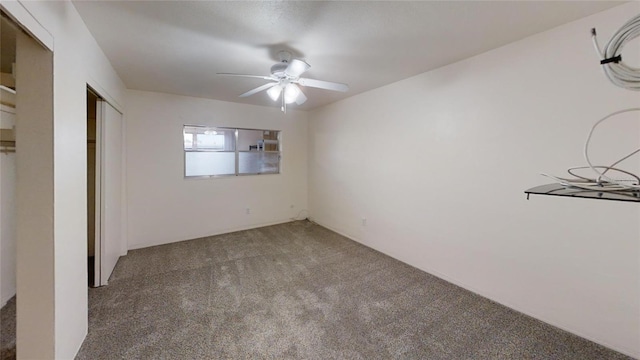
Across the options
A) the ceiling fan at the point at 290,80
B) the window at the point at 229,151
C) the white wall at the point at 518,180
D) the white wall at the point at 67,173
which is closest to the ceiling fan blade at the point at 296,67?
the ceiling fan at the point at 290,80

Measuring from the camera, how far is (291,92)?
2605 millimetres

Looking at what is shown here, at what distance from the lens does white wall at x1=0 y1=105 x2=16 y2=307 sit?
2.20 meters

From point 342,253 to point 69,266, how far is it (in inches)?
114

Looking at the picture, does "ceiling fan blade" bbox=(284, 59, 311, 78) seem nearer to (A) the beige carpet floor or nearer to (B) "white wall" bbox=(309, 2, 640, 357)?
(B) "white wall" bbox=(309, 2, 640, 357)

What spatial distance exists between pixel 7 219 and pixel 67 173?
4.90 ft

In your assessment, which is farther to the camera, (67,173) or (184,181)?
(184,181)

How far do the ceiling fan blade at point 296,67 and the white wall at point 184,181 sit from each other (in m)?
2.56

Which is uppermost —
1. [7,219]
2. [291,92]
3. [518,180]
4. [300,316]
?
[291,92]

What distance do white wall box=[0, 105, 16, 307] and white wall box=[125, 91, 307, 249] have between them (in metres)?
1.37

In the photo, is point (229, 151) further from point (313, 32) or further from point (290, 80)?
point (313, 32)

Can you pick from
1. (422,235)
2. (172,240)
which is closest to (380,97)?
(422,235)

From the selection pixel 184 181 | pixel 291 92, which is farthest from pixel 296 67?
pixel 184 181

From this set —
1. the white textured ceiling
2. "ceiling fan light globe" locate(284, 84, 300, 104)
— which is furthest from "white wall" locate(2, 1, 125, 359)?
"ceiling fan light globe" locate(284, 84, 300, 104)

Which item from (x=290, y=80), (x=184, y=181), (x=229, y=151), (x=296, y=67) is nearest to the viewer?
(x=296, y=67)
